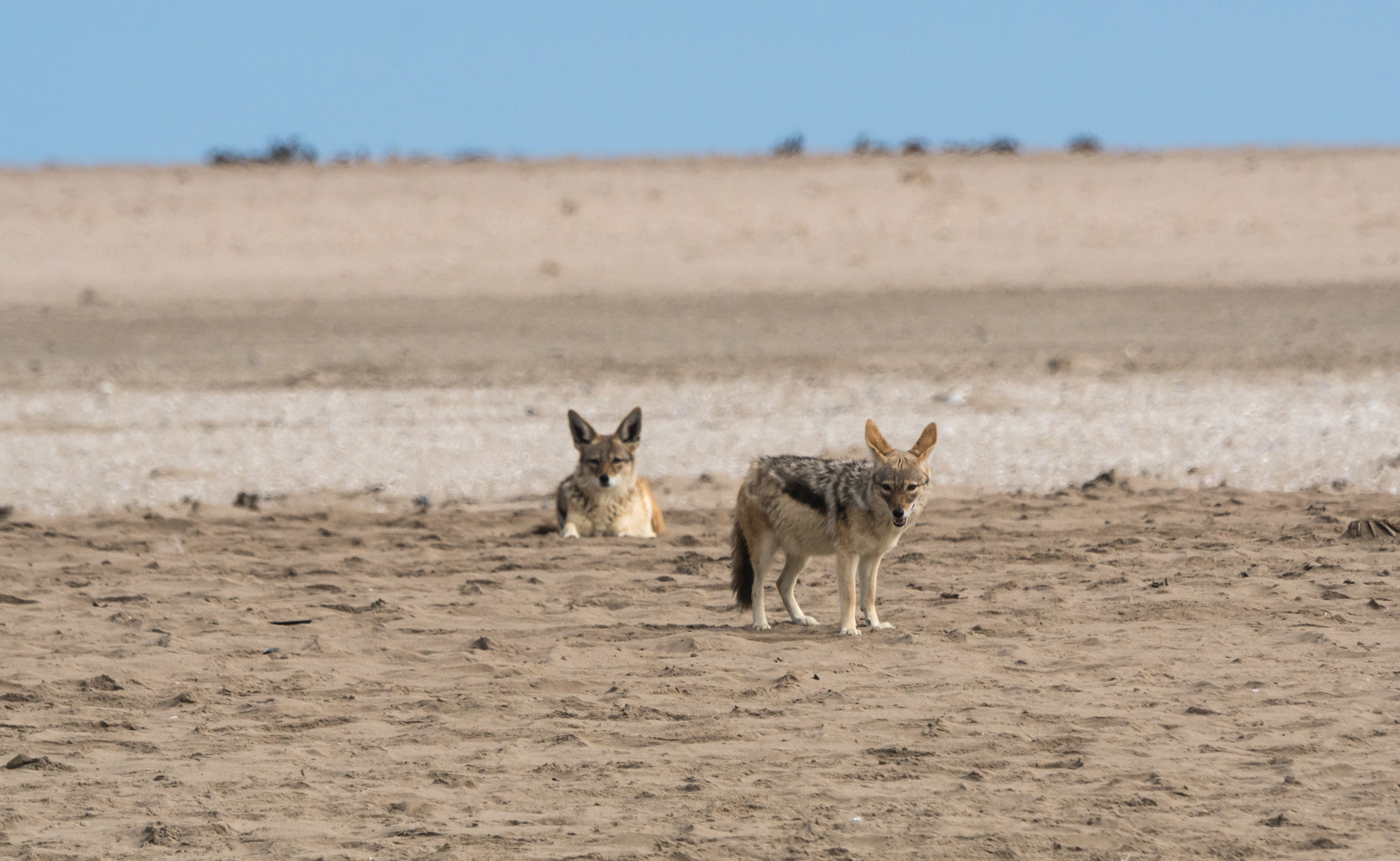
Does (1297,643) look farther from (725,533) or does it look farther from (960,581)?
(725,533)

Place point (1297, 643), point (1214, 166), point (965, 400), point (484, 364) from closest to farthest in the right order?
point (1297, 643)
point (965, 400)
point (484, 364)
point (1214, 166)

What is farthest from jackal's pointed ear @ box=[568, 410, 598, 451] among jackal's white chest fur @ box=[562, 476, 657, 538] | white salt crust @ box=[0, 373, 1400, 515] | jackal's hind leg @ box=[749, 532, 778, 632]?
jackal's hind leg @ box=[749, 532, 778, 632]

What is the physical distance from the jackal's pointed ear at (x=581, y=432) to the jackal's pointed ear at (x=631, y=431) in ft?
0.64

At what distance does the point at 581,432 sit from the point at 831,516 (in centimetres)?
416

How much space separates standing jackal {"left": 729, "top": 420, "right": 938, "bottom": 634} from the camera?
7977mm

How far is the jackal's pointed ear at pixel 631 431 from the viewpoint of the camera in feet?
39.2

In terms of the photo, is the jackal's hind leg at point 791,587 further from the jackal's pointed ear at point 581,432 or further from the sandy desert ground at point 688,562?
the jackal's pointed ear at point 581,432

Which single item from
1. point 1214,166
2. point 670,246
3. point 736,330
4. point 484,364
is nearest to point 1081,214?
point 1214,166

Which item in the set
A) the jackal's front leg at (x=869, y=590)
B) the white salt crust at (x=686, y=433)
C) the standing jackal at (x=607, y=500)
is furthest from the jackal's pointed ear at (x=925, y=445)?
the white salt crust at (x=686, y=433)

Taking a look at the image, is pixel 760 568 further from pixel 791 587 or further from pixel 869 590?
pixel 869 590

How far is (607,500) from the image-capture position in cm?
1165

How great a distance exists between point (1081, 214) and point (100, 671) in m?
28.7

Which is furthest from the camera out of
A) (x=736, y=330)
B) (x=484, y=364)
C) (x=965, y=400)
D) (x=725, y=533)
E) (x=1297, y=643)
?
(x=736, y=330)

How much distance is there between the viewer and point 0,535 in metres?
11.8
